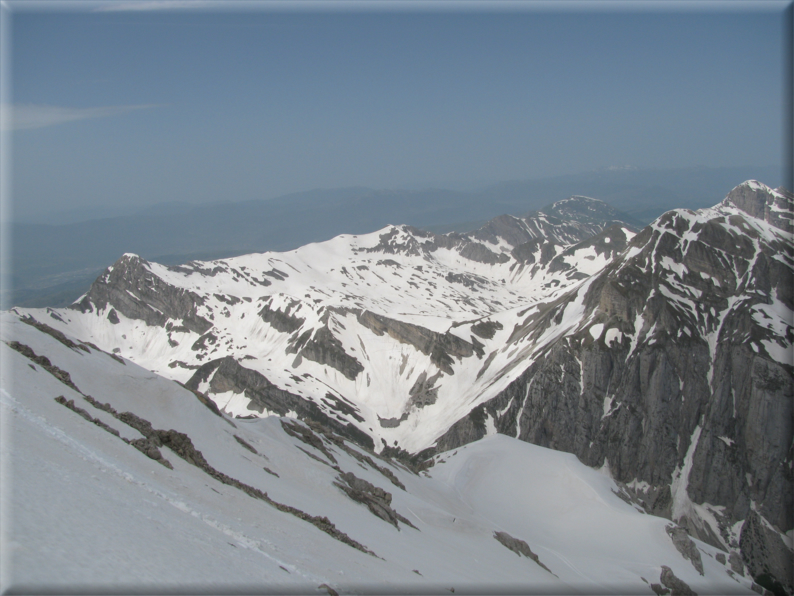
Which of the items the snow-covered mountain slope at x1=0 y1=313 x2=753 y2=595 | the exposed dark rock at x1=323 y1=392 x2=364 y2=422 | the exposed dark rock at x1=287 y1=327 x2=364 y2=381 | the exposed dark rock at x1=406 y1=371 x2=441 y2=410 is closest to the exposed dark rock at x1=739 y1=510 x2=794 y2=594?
the snow-covered mountain slope at x1=0 y1=313 x2=753 y2=595

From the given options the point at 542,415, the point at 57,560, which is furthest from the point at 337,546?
the point at 542,415

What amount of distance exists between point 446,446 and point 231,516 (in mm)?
101646

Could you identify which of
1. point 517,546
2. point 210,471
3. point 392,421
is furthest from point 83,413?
point 392,421

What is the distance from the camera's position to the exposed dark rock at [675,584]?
4533 centimetres

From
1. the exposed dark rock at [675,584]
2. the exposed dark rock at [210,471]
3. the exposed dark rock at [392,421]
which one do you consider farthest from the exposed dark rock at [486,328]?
the exposed dark rock at [210,471]

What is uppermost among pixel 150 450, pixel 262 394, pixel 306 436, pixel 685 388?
pixel 150 450

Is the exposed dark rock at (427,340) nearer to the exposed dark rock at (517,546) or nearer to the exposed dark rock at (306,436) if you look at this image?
the exposed dark rock at (306,436)

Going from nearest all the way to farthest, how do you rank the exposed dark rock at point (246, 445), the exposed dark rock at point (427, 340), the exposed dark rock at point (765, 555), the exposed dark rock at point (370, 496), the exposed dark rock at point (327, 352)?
the exposed dark rock at point (370, 496)
the exposed dark rock at point (246, 445)
the exposed dark rock at point (765, 555)
the exposed dark rock at point (427, 340)
the exposed dark rock at point (327, 352)

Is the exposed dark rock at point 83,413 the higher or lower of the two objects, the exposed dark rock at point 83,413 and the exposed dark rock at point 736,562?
the higher

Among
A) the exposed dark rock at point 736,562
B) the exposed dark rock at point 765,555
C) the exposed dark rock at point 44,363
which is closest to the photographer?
the exposed dark rock at point 44,363

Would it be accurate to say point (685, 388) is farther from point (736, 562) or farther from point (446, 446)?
point (446, 446)

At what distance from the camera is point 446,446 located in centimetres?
11438

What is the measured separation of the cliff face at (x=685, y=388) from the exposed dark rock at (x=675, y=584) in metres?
50.7

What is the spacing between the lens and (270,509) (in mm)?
21828
